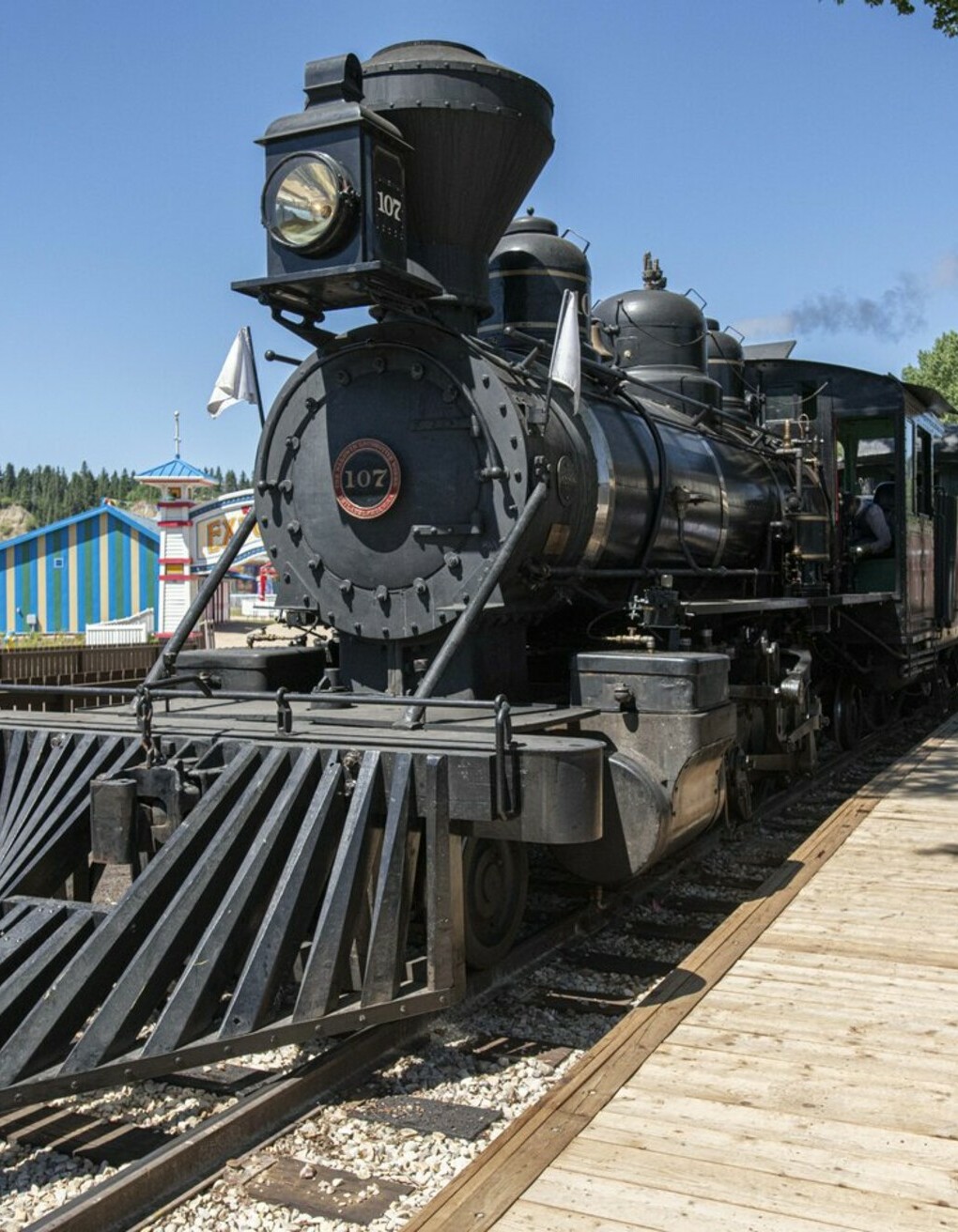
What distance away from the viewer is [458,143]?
541 centimetres

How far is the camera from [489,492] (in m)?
5.25

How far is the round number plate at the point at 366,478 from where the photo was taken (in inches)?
215

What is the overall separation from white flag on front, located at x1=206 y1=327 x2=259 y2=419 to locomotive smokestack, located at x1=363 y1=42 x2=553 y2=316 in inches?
41.7

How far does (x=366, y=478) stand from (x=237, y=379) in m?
1.04

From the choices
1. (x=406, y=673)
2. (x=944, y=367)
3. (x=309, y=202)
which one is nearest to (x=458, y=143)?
(x=309, y=202)

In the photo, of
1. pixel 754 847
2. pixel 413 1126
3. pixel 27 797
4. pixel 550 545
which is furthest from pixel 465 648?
pixel 754 847

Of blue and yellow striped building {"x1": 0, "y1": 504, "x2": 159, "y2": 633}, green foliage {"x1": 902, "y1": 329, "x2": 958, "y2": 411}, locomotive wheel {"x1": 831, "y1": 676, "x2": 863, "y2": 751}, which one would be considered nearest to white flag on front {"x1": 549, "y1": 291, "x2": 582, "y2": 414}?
locomotive wheel {"x1": 831, "y1": 676, "x2": 863, "y2": 751}

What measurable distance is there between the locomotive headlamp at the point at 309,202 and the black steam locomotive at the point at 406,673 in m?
0.01

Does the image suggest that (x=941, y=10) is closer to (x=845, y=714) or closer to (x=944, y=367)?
(x=845, y=714)

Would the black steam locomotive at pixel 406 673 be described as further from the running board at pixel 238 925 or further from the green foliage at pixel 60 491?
the green foliage at pixel 60 491

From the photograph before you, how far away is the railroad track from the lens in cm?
313

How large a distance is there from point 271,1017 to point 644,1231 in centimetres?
139

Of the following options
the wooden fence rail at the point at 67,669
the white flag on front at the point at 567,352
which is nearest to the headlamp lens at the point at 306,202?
the white flag on front at the point at 567,352

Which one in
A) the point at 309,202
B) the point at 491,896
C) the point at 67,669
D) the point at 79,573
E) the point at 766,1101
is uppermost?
the point at 309,202
